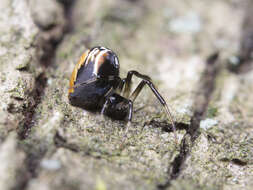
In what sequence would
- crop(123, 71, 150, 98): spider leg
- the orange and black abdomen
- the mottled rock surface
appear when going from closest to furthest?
the mottled rock surface, the orange and black abdomen, crop(123, 71, 150, 98): spider leg

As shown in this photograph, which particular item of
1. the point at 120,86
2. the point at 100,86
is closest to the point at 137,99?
the point at 120,86

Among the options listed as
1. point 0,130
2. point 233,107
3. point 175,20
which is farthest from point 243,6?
point 0,130

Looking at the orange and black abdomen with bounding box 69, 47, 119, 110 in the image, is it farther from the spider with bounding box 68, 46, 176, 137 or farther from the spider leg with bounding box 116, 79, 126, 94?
the spider leg with bounding box 116, 79, 126, 94

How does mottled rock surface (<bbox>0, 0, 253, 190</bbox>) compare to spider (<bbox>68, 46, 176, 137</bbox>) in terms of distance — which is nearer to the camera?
mottled rock surface (<bbox>0, 0, 253, 190</bbox>)

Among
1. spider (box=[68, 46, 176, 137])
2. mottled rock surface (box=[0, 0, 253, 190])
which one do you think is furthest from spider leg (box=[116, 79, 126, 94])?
mottled rock surface (box=[0, 0, 253, 190])

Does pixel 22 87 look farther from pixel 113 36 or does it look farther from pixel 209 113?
pixel 209 113

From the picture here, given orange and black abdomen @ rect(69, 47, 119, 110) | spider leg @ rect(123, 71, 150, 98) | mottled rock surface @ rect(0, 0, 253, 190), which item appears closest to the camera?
mottled rock surface @ rect(0, 0, 253, 190)

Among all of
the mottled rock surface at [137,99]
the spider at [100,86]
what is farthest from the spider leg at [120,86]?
the mottled rock surface at [137,99]
